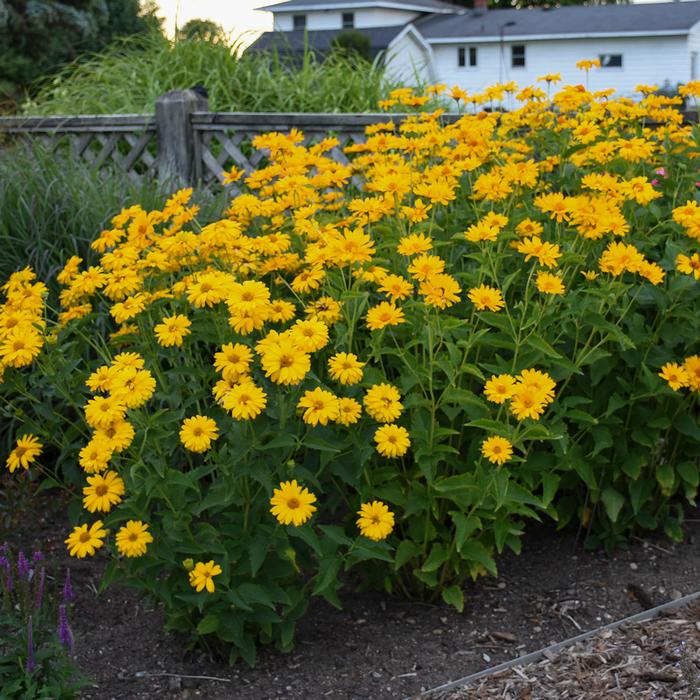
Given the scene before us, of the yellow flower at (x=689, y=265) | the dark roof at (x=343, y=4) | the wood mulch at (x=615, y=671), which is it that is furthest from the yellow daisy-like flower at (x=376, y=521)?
the dark roof at (x=343, y=4)

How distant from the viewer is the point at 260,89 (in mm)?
7586

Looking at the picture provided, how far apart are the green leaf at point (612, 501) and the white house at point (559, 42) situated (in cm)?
2876

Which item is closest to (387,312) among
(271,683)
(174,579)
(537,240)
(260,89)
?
(537,240)

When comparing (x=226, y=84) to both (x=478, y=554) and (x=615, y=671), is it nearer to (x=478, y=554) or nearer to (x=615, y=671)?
(x=478, y=554)

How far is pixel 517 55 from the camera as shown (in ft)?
113

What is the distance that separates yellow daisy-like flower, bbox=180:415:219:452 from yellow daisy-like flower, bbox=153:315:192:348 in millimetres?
235

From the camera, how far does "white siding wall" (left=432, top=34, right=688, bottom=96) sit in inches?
1265

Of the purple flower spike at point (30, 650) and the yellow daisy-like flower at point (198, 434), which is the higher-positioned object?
the yellow daisy-like flower at point (198, 434)

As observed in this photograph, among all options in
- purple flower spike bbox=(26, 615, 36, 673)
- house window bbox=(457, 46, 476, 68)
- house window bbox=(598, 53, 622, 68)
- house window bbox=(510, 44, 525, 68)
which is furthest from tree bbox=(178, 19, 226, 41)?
house window bbox=(457, 46, 476, 68)

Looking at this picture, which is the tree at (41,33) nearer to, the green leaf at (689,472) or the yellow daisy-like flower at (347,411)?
the green leaf at (689,472)

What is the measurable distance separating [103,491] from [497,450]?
2.94ft

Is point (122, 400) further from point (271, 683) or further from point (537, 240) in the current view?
point (537, 240)

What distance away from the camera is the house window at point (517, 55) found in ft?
112

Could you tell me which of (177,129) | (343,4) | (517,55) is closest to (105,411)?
(177,129)
